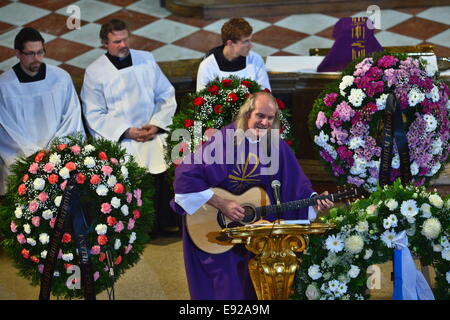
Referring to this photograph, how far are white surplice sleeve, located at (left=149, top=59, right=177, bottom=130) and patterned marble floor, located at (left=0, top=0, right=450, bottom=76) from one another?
2.38 metres

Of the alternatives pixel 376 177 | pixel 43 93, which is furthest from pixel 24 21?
pixel 376 177

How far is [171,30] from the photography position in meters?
10.5

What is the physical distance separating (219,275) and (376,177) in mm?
1399

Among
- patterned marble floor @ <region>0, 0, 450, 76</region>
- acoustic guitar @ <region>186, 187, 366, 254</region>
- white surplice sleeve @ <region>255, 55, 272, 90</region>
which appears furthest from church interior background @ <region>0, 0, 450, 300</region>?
acoustic guitar @ <region>186, 187, 366, 254</region>

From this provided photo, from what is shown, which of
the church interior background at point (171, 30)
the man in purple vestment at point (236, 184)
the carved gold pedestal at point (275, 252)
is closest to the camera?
the carved gold pedestal at point (275, 252)

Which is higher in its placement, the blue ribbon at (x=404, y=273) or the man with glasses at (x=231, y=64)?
the man with glasses at (x=231, y=64)

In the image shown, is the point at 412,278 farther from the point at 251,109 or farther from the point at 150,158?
the point at 150,158

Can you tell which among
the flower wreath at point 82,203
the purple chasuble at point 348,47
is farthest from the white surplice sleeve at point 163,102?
the purple chasuble at point 348,47

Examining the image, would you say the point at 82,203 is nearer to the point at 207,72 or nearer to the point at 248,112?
the point at 248,112

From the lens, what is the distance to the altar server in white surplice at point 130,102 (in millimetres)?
7301

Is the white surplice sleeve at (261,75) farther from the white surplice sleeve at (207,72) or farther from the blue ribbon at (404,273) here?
the blue ribbon at (404,273)

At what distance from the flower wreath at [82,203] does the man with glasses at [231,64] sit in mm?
1349

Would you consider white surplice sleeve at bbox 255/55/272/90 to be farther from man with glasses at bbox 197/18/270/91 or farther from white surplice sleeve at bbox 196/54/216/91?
white surplice sleeve at bbox 196/54/216/91

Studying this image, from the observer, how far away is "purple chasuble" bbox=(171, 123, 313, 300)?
5.97 meters
